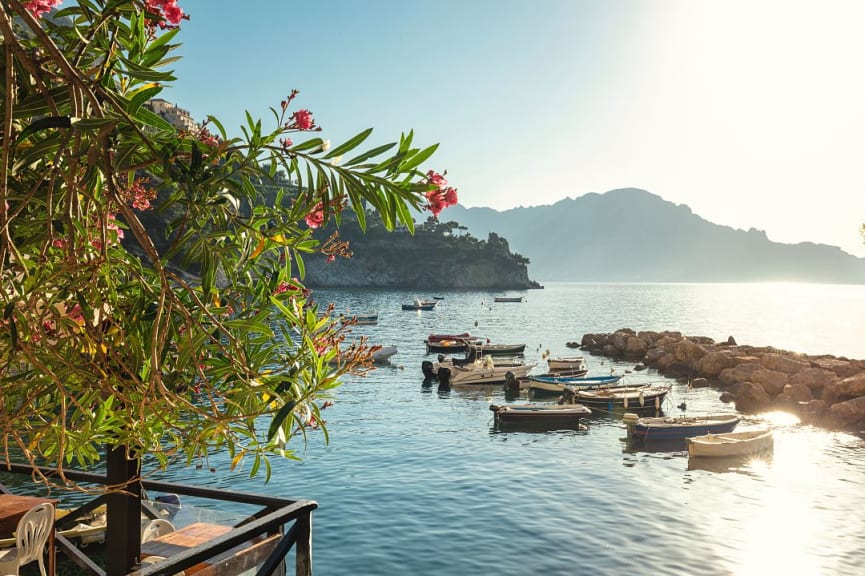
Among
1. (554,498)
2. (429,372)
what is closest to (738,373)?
(429,372)

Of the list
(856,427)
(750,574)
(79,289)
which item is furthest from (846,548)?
(79,289)

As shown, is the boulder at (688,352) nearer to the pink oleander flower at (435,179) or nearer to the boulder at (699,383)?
the boulder at (699,383)

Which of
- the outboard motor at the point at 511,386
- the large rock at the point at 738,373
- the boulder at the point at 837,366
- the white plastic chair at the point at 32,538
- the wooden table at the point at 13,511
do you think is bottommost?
the outboard motor at the point at 511,386

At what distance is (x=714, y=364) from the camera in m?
51.5

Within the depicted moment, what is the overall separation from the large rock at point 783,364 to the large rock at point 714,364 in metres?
2.57

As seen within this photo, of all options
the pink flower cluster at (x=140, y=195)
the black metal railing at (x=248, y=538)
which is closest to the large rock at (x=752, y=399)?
the black metal railing at (x=248, y=538)

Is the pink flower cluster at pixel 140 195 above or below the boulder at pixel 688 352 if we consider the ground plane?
above

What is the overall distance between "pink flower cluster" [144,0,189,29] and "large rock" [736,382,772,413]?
4212 cm

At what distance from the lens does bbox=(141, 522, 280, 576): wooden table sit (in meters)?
7.72

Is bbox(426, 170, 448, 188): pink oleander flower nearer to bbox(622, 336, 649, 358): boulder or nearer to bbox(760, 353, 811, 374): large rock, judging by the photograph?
bbox(760, 353, 811, 374): large rock

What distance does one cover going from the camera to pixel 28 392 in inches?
200

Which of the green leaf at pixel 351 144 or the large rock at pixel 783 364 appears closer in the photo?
the green leaf at pixel 351 144

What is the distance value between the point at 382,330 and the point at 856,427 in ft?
220

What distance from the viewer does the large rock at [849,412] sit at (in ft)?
116
